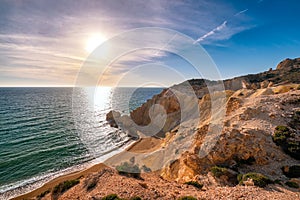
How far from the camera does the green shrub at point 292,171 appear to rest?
436 inches

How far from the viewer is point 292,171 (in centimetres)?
1133

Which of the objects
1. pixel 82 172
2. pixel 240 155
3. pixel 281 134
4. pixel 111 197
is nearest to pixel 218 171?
pixel 240 155

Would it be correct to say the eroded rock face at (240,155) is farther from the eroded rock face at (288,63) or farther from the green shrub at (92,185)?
the eroded rock face at (288,63)

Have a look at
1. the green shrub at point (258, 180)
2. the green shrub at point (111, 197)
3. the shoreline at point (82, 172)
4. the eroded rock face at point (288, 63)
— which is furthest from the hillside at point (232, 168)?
the eroded rock face at point (288, 63)

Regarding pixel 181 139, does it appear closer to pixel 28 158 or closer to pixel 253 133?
pixel 253 133

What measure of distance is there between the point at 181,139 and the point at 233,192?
13662 mm

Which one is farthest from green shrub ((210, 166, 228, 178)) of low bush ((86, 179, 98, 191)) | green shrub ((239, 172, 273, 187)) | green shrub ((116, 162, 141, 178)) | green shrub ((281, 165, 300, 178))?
low bush ((86, 179, 98, 191))

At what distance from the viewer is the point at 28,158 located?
25.1m

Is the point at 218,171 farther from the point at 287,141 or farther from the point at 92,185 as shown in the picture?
the point at 92,185

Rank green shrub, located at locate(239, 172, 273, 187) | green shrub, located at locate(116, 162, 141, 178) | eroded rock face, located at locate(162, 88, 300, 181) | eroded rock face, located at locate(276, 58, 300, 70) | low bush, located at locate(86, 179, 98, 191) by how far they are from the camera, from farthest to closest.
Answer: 1. eroded rock face, located at locate(276, 58, 300, 70)
2. green shrub, located at locate(116, 162, 141, 178)
3. eroded rock face, located at locate(162, 88, 300, 181)
4. low bush, located at locate(86, 179, 98, 191)
5. green shrub, located at locate(239, 172, 273, 187)

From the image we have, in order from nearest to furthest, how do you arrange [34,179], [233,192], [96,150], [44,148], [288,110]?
[233,192], [288,110], [34,179], [44,148], [96,150]

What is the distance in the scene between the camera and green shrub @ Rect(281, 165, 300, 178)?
436 inches

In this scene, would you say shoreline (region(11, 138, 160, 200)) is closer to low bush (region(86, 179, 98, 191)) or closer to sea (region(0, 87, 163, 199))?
sea (region(0, 87, 163, 199))

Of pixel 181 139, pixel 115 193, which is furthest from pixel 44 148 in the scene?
pixel 115 193
